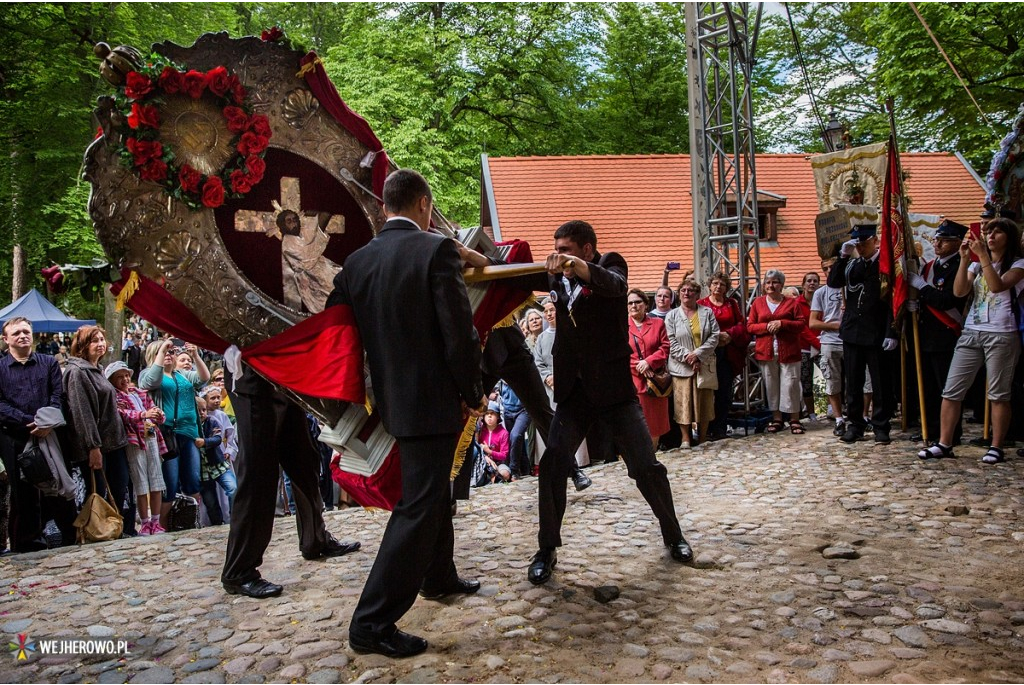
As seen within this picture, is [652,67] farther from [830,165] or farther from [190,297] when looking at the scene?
[190,297]

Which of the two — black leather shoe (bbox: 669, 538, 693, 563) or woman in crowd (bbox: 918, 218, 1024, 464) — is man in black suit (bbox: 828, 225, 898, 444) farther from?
black leather shoe (bbox: 669, 538, 693, 563)

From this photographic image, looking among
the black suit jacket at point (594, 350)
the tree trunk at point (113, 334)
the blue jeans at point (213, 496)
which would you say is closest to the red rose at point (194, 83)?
the black suit jacket at point (594, 350)

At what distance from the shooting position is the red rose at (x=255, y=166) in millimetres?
4895

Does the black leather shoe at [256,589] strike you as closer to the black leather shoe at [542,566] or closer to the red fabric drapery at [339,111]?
the black leather shoe at [542,566]

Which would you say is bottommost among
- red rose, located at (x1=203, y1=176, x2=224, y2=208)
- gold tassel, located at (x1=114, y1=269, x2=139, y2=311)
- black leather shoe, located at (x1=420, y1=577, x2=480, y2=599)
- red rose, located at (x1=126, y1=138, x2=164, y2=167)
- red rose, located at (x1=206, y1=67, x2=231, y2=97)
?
black leather shoe, located at (x1=420, y1=577, x2=480, y2=599)

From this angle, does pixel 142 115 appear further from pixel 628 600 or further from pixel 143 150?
pixel 628 600

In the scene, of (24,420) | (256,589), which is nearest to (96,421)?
(24,420)

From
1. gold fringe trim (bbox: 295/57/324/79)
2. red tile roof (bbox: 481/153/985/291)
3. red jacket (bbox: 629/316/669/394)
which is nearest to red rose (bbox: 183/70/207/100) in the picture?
gold fringe trim (bbox: 295/57/324/79)

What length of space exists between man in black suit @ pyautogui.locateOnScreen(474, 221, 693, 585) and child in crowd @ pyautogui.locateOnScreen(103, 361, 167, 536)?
4298mm

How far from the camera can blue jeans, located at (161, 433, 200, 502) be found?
8172 mm

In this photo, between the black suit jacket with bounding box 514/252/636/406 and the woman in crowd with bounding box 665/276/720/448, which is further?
the woman in crowd with bounding box 665/276/720/448

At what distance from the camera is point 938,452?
824 cm

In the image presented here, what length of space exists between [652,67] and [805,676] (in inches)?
1127

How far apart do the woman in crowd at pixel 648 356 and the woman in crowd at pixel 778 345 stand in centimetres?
138
